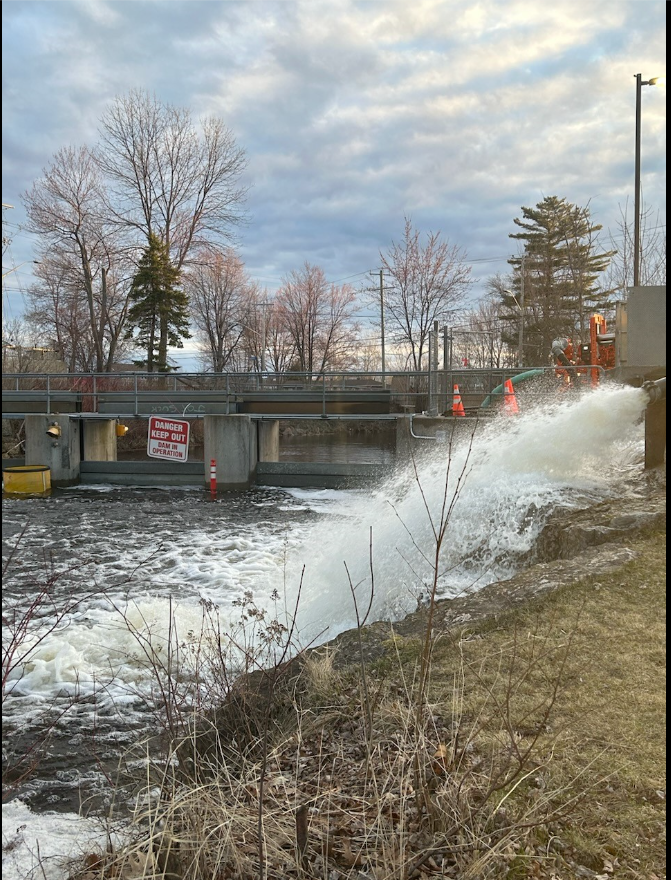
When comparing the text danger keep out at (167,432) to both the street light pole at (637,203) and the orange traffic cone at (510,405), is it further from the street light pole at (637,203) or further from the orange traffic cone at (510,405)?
the street light pole at (637,203)

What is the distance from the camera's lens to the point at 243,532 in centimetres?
1357

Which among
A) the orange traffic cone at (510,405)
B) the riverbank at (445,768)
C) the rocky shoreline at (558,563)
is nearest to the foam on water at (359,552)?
the rocky shoreline at (558,563)

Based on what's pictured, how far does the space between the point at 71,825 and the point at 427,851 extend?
2.60 meters

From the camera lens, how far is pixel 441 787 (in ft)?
8.90

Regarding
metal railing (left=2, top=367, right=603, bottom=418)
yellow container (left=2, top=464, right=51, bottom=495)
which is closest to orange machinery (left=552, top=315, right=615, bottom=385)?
metal railing (left=2, top=367, right=603, bottom=418)

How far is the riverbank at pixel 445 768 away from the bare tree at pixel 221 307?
42299 mm

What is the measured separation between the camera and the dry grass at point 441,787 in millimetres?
2430

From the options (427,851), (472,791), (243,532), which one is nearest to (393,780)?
(472,791)

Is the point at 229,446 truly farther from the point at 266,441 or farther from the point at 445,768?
the point at 445,768

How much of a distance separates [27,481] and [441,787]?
18620 millimetres

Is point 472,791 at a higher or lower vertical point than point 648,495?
lower

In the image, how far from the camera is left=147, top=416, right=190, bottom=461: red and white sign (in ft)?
64.2

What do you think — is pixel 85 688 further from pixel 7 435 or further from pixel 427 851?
pixel 7 435

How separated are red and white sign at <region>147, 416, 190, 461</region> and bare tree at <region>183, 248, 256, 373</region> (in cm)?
2615
